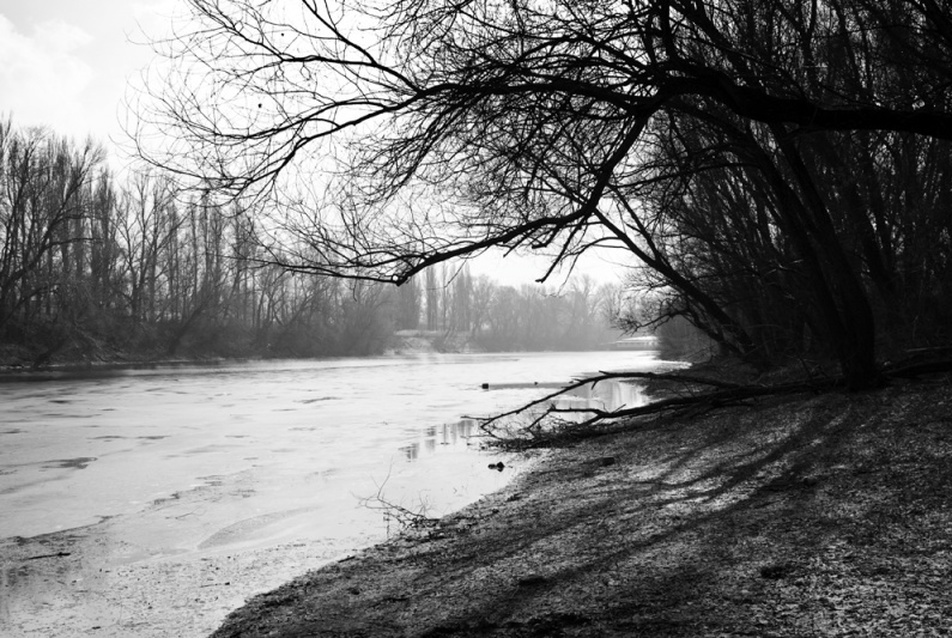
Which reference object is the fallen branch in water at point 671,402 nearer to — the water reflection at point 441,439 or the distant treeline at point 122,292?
the water reflection at point 441,439

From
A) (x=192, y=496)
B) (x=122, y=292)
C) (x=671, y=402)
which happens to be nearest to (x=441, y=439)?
(x=671, y=402)

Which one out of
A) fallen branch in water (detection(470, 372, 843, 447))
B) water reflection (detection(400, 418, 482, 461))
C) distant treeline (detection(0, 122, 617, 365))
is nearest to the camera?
fallen branch in water (detection(470, 372, 843, 447))

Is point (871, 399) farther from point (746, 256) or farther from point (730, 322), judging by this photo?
point (730, 322)

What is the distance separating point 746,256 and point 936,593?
11762 mm

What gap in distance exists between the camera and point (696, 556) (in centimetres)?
408

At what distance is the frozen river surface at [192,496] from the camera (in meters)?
4.99

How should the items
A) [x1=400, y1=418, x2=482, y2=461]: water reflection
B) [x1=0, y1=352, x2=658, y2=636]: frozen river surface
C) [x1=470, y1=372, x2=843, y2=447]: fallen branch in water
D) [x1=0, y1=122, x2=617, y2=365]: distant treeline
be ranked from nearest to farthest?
[x1=0, y1=352, x2=658, y2=636]: frozen river surface
[x1=470, y1=372, x2=843, y2=447]: fallen branch in water
[x1=400, y1=418, x2=482, y2=461]: water reflection
[x1=0, y1=122, x2=617, y2=365]: distant treeline

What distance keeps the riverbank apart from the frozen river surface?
782 millimetres

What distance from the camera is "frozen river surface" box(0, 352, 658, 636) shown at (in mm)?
4988

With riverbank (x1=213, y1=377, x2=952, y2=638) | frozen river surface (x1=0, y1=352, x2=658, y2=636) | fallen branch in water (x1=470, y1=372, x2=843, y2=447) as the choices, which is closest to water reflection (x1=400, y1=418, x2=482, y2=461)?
frozen river surface (x1=0, y1=352, x2=658, y2=636)

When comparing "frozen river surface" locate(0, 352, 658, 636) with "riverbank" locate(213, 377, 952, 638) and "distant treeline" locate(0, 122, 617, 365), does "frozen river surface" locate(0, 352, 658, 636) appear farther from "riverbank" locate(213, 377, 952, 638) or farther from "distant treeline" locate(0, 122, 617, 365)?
"distant treeline" locate(0, 122, 617, 365)

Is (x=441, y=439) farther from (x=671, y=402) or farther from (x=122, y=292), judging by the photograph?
(x=122, y=292)

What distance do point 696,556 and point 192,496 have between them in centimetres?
603

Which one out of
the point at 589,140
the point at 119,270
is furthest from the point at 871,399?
the point at 119,270
